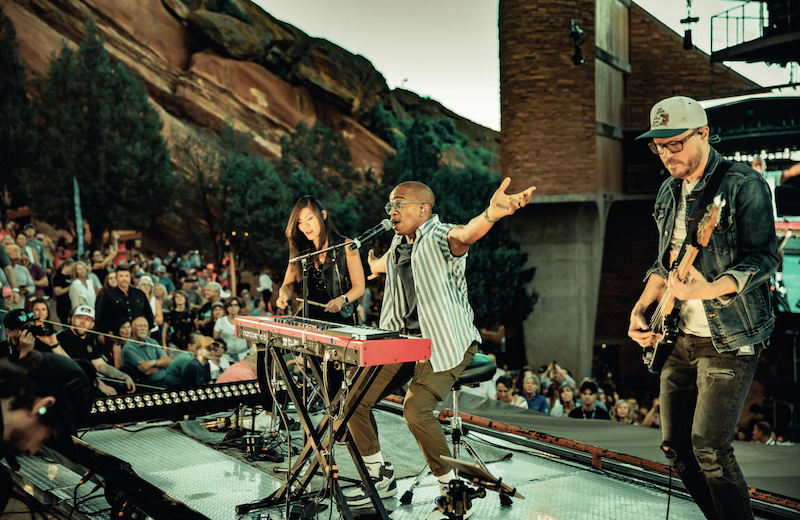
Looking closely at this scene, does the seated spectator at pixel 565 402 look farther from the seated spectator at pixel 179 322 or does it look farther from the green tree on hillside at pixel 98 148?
the green tree on hillside at pixel 98 148

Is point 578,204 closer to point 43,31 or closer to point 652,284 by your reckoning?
point 652,284

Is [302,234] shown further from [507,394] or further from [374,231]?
[507,394]

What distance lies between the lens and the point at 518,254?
1972 cm

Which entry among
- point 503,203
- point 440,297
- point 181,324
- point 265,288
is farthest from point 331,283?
point 265,288

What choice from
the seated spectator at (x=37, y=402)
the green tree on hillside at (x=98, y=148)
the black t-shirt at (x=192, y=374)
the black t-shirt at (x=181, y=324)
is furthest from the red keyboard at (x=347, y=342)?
the green tree on hillside at (x=98, y=148)

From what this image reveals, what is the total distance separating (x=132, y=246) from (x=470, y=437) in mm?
27577

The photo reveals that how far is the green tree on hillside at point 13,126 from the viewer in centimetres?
2822

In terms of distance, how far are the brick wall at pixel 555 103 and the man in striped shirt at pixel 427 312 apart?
14.9 metres

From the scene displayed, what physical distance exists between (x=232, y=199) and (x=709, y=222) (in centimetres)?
3099

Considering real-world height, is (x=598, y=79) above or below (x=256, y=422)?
above

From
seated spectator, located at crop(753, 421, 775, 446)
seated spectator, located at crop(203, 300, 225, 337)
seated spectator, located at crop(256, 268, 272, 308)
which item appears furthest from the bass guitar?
seated spectator, located at crop(256, 268, 272, 308)

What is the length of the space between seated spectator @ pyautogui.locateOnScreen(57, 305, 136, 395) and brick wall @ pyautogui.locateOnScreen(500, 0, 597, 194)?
521 inches

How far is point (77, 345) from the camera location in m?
6.75

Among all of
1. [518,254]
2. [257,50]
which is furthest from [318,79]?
[518,254]
